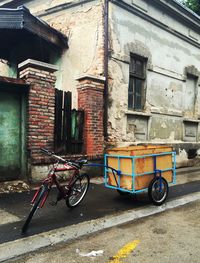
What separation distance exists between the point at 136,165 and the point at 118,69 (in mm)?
4544

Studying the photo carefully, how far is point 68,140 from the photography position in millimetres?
7797

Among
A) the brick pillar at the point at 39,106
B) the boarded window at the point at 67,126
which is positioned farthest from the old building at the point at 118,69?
the boarded window at the point at 67,126

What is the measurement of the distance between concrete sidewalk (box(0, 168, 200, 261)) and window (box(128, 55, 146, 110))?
3.87m

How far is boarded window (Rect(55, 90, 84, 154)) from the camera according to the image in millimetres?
7555

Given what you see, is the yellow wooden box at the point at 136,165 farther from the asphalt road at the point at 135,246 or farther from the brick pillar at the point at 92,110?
the brick pillar at the point at 92,110

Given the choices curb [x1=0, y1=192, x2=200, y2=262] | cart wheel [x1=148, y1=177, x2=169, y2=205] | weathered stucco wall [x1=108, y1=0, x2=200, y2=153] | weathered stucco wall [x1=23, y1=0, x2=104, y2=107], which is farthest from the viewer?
weathered stucco wall [x1=108, y1=0, x2=200, y2=153]

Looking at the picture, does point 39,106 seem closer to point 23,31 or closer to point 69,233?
point 23,31

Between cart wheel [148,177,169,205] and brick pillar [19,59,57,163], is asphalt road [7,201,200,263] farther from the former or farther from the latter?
brick pillar [19,59,57,163]

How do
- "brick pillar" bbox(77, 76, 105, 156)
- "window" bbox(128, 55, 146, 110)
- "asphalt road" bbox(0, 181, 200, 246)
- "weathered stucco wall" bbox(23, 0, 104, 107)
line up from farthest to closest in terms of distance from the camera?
1. "window" bbox(128, 55, 146, 110)
2. "weathered stucco wall" bbox(23, 0, 104, 107)
3. "brick pillar" bbox(77, 76, 105, 156)
4. "asphalt road" bbox(0, 181, 200, 246)

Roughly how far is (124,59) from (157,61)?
1.88 m

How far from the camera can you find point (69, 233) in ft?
13.5

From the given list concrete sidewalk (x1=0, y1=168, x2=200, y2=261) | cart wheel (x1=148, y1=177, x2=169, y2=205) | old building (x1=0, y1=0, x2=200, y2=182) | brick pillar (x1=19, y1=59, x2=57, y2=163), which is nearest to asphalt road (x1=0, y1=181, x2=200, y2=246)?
concrete sidewalk (x1=0, y1=168, x2=200, y2=261)

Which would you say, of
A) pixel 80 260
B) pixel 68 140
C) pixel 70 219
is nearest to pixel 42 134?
pixel 68 140

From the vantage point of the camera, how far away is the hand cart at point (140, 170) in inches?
212
